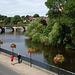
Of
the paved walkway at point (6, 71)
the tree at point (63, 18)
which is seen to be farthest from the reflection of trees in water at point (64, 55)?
the paved walkway at point (6, 71)

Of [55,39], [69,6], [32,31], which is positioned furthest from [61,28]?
[32,31]

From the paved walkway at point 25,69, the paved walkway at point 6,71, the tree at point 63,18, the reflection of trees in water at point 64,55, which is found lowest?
the reflection of trees in water at point 64,55

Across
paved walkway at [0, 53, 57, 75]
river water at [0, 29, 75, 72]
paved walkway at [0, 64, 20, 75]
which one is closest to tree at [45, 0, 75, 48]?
river water at [0, 29, 75, 72]

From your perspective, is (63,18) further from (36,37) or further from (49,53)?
(36,37)

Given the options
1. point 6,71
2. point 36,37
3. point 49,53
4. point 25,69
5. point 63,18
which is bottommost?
point 49,53

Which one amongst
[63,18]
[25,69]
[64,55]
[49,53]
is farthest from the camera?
[49,53]

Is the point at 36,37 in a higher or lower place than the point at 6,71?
higher

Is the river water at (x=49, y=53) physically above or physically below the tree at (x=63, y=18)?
below

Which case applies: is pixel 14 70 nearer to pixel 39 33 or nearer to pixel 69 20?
pixel 69 20

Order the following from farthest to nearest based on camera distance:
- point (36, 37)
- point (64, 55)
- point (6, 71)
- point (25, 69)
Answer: point (36, 37) < point (64, 55) < point (25, 69) < point (6, 71)

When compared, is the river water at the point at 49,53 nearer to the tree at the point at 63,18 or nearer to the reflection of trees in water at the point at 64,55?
the reflection of trees in water at the point at 64,55

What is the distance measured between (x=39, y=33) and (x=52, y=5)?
1605cm

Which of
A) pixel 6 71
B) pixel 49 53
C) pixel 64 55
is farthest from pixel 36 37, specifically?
pixel 6 71

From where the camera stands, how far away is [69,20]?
28.9 m
